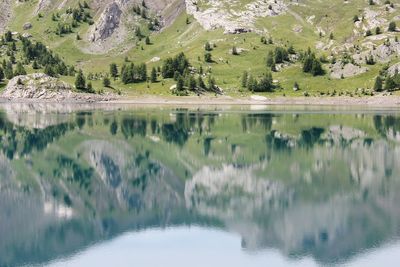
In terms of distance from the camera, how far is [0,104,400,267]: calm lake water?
33.3m

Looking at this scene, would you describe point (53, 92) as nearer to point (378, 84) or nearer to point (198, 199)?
point (378, 84)

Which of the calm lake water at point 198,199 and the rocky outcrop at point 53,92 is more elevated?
the rocky outcrop at point 53,92

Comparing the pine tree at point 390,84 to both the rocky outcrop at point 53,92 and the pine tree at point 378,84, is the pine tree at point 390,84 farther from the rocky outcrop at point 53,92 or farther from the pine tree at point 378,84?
the rocky outcrop at point 53,92

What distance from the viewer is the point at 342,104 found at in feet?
639

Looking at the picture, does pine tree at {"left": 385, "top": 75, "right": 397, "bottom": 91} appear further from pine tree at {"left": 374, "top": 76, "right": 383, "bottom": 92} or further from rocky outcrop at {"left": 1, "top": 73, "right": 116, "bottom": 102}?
rocky outcrop at {"left": 1, "top": 73, "right": 116, "bottom": 102}

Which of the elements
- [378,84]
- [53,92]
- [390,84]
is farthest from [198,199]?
[378,84]

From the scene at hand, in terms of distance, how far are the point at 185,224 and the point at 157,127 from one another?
6417cm

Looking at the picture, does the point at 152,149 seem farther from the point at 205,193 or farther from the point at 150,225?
the point at 150,225

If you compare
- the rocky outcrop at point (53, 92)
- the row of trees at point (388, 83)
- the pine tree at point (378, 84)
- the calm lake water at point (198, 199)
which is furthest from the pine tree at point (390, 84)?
the calm lake water at point (198, 199)

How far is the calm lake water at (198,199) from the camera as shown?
33281 mm

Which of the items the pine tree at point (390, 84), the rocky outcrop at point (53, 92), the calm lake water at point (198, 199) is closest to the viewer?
the calm lake water at point (198, 199)

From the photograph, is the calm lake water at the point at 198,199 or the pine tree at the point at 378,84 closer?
the calm lake water at the point at 198,199

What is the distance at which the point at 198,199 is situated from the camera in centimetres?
4738

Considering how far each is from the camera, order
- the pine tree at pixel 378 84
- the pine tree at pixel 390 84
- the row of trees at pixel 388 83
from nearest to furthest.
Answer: the pine tree at pixel 390 84, the row of trees at pixel 388 83, the pine tree at pixel 378 84
